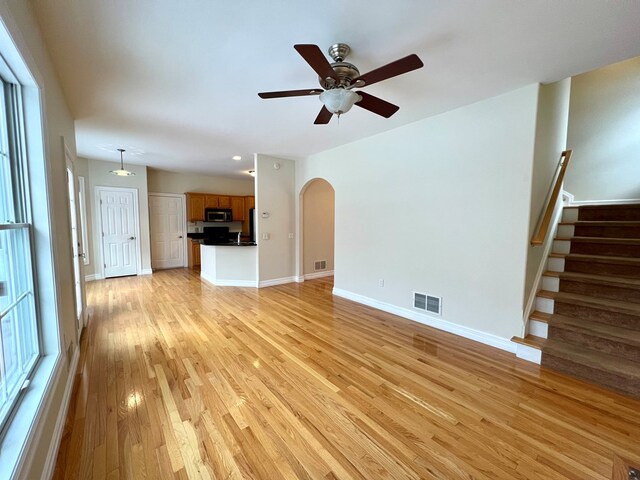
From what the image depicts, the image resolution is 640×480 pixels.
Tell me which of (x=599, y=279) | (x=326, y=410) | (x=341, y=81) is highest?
(x=341, y=81)

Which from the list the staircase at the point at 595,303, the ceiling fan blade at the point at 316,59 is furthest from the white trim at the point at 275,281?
the ceiling fan blade at the point at 316,59

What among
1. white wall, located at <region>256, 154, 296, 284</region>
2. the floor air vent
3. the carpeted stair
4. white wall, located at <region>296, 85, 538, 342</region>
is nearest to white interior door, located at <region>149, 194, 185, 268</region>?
white wall, located at <region>256, 154, 296, 284</region>

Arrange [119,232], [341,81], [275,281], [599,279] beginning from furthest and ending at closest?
1. [119,232]
2. [275,281]
3. [599,279]
4. [341,81]

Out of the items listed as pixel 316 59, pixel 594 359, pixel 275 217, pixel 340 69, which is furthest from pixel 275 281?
pixel 594 359

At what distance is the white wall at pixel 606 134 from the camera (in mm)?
3805

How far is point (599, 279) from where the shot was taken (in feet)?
8.91

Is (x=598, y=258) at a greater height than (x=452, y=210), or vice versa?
(x=452, y=210)

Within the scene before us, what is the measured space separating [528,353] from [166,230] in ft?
26.0

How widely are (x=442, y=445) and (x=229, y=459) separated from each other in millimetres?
1263

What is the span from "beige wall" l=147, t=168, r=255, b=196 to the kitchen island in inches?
116

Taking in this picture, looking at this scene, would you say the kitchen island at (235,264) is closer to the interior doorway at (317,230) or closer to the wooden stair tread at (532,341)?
the interior doorway at (317,230)

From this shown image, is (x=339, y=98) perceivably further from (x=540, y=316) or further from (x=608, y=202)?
(x=608, y=202)

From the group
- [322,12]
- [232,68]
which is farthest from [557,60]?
[232,68]

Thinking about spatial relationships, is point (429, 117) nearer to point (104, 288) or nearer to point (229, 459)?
point (229, 459)
